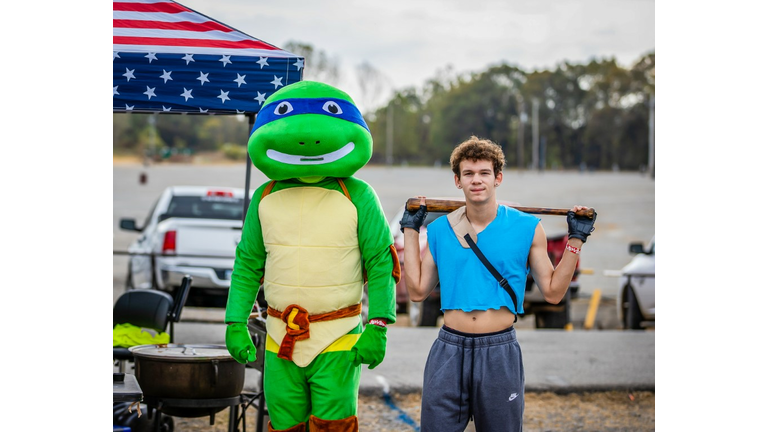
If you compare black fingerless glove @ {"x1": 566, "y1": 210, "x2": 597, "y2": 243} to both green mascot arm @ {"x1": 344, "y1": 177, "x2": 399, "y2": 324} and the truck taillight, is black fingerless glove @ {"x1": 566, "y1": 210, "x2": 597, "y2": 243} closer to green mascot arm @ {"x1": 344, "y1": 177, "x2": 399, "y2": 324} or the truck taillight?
green mascot arm @ {"x1": 344, "y1": 177, "x2": 399, "y2": 324}

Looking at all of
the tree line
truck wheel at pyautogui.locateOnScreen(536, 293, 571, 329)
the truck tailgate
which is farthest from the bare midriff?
the tree line

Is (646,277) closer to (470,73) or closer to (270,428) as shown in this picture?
(270,428)

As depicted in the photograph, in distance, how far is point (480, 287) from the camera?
3533mm

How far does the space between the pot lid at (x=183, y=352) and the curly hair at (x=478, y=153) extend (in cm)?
178

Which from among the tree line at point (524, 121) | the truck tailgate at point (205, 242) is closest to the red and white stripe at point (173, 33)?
the truck tailgate at point (205, 242)

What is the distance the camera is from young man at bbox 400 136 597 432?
11.4ft

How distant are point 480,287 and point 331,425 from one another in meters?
0.92

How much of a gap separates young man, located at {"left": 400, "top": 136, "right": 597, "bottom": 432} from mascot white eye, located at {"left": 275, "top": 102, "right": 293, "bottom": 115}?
2.43 ft

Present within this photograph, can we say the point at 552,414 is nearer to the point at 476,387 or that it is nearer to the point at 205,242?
the point at 476,387

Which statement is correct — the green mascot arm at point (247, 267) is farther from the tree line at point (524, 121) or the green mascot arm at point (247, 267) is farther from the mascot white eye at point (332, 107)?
the tree line at point (524, 121)

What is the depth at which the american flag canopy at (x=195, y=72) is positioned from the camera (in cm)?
438

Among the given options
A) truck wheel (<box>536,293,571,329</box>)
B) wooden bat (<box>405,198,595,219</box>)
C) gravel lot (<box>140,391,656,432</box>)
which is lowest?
gravel lot (<box>140,391,656,432</box>)

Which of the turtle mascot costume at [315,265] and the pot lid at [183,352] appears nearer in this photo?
the turtle mascot costume at [315,265]

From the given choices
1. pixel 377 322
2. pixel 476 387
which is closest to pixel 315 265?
pixel 377 322
